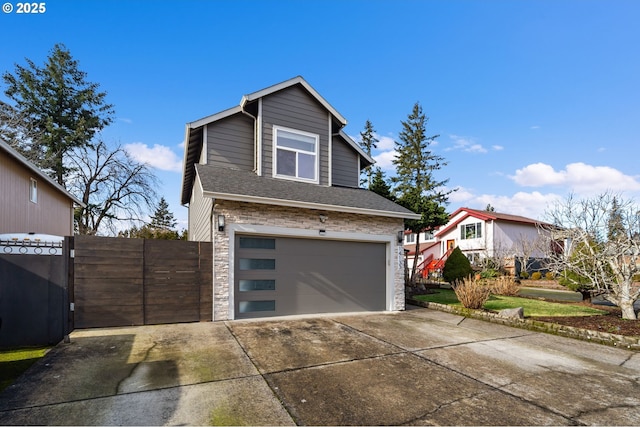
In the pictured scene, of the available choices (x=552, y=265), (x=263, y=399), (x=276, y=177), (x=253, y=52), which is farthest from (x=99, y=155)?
(x=552, y=265)

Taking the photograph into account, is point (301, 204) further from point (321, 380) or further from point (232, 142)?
point (321, 380)

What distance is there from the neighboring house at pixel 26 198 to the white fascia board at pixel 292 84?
6696mm

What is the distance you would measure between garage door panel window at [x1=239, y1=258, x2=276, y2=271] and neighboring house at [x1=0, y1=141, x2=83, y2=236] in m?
7.15

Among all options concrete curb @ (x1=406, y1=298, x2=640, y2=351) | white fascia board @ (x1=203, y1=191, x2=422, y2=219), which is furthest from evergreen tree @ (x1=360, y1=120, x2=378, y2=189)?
concrete curb @ (x1=406, y1=298, x2=640, y2=351)

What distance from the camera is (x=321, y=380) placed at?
4125mm

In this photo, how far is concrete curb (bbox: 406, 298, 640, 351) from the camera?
6.12 meters

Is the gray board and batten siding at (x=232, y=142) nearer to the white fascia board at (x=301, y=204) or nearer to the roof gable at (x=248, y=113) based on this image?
the roof gable at (x=248, y=113)

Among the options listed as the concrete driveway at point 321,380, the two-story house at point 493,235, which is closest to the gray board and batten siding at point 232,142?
the concrete driveway at point 321,380

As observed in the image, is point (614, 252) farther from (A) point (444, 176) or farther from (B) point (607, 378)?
(A) point (444, 176)

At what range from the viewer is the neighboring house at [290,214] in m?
7.95

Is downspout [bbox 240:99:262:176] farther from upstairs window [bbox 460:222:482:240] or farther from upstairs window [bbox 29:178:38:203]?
upstairs window [bbox 460:222:482:240]

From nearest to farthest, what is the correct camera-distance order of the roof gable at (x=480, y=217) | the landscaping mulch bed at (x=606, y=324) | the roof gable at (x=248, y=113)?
1. the landscaping mulch bed at (x=606, y=324)
2. the roof gable at (x=248, y=113)
3. the roof gable at (x=480, y=217)

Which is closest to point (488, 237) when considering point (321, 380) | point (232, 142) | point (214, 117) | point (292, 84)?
point (292, 84)

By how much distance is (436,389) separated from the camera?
3.92 meters
